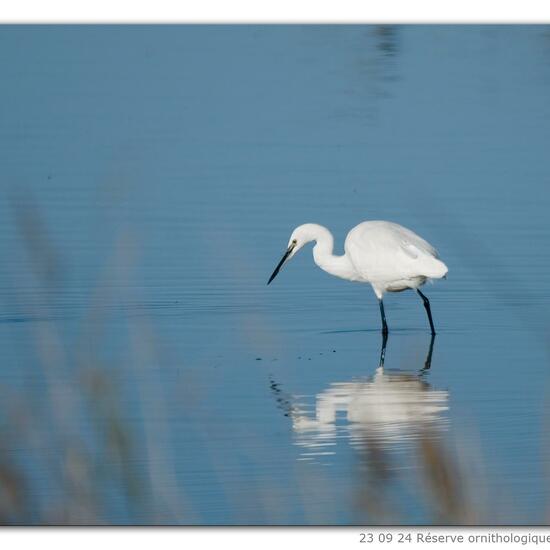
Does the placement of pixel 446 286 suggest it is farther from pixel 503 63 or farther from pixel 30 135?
pixel 30 135

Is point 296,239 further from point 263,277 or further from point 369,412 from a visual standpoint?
point 369,412

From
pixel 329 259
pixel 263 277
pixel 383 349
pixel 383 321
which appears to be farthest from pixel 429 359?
pixel 263 277

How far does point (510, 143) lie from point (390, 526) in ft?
20.4

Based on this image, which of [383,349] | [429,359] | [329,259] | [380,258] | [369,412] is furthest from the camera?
[329,259]

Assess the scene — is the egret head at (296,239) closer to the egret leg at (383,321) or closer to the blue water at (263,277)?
the blue water at (263,277)

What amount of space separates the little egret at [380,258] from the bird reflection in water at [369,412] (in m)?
0.83

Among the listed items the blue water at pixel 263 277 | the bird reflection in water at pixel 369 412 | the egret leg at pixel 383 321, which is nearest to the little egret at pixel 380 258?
the egret leg at pixel 383 321

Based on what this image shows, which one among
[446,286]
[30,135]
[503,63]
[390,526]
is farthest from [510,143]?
[390,526]

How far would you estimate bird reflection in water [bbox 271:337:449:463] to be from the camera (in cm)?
488

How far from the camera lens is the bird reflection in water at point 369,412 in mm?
4879

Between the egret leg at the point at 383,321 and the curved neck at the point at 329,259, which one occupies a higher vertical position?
the curved neck at the point at 329,259

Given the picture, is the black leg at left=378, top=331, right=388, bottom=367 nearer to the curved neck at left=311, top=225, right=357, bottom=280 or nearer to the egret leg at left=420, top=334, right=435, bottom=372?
the egret leg at left=420, top=334, right=435, bottom=372

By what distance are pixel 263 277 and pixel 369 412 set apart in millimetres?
2235

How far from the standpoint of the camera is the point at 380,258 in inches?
272
